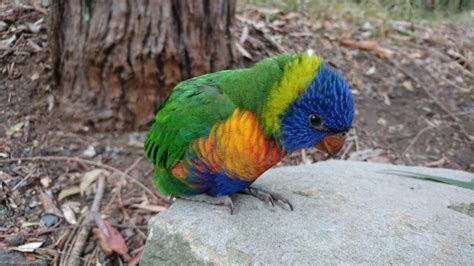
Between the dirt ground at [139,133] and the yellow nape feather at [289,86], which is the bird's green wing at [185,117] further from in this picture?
the dirt ground at [139,133]

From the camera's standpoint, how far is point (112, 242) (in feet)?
9.19

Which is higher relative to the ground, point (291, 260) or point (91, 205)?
point (291, 260)

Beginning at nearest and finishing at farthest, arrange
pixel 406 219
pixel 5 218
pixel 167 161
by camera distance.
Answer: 1. pixel 406 219
2. pixel 167 161
3. pixel 5 218

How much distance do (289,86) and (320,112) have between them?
6.6 inches

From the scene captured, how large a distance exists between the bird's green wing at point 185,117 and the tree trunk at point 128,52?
91cm

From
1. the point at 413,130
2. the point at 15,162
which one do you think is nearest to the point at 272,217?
the point at 15,162

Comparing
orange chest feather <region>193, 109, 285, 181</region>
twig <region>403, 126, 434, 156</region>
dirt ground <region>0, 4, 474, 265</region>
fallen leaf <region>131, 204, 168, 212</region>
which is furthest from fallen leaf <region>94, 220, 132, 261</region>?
twig <region>403, 126, 434, 156</region>

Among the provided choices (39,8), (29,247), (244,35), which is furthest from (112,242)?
(244,35)

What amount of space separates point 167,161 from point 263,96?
0.66 m

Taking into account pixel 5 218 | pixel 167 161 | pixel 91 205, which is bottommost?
pixel 91 205

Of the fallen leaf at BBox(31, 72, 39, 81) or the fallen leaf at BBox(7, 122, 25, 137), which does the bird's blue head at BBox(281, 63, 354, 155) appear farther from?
the fallen leaf at BBox(31, 72, 39, 81)

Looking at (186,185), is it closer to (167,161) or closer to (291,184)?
(167,161)

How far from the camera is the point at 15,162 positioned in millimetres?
2865

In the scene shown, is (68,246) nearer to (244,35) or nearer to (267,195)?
(267,195)
